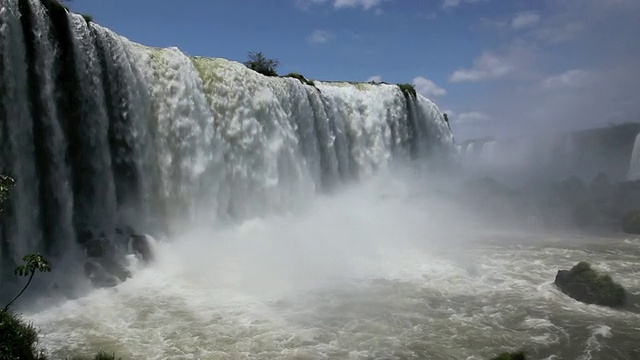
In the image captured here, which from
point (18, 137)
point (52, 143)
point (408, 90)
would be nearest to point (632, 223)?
point (408, 90)

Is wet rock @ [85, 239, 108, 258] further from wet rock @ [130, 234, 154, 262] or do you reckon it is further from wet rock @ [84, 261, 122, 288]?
wet rock @ [130, 234, 154, 262]

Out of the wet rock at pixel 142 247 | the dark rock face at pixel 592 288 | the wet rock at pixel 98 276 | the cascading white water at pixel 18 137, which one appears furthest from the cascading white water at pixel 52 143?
the dark rock face at pixel 592 288

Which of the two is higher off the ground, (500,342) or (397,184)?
(397,184)

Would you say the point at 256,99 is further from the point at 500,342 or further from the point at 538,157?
the point at 538,157

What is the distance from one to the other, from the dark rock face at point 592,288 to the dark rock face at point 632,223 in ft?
39.1

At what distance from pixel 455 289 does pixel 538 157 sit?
175 feet

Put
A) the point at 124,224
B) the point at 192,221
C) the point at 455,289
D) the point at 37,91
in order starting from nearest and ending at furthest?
1. the point at 37,91
2. the point at 455,289
3. the point at 124,224
4. the point at 192,221

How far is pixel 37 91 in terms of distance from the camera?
1235 centimetres

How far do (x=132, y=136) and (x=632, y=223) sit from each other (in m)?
22.1

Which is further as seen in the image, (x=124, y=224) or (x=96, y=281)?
(x=124, y=224)

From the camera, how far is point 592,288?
12.3m

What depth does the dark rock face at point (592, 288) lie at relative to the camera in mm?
11969

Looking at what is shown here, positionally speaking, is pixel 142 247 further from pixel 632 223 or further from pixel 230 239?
pixel 632 223

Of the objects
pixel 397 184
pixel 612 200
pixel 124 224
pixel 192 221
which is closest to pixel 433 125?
pixel 397 184
